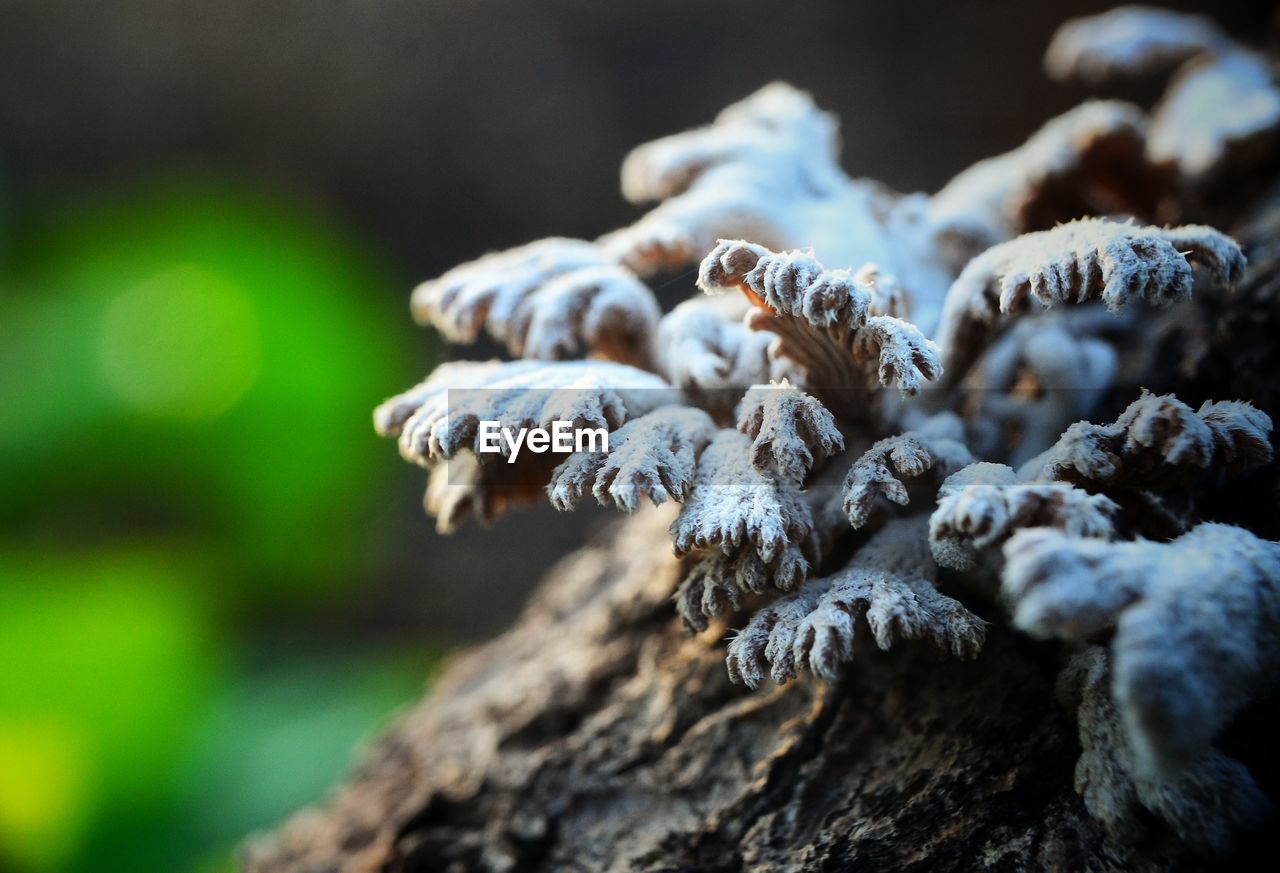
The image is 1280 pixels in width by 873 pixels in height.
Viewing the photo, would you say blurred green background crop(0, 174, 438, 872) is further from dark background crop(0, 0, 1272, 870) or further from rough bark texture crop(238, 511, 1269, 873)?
rough bark texture crop(238, 511, 1269, 873)

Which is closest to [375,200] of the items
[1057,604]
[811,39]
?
[811,39]

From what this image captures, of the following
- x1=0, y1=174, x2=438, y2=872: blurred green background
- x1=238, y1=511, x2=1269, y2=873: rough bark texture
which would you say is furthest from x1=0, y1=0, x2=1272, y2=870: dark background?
x1=238, y1=511, x2=1269, y2=873: rough bark texture

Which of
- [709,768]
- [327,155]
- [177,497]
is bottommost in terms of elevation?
[709,768]

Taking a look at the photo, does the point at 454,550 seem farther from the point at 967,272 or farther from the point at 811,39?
the point at 967,272

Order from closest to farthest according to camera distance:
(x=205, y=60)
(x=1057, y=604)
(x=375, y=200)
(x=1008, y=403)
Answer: (x=1057, y=604) → (x=1008, y=403) → (x=205, y=60) → (x=375, y=200)

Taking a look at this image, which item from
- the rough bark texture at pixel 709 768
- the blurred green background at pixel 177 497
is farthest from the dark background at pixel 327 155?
the rough bark texture at pixel 709 768

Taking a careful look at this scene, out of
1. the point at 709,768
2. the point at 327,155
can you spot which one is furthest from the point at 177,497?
the point at 709,768

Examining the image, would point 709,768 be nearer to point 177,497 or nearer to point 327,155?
point 177,497
